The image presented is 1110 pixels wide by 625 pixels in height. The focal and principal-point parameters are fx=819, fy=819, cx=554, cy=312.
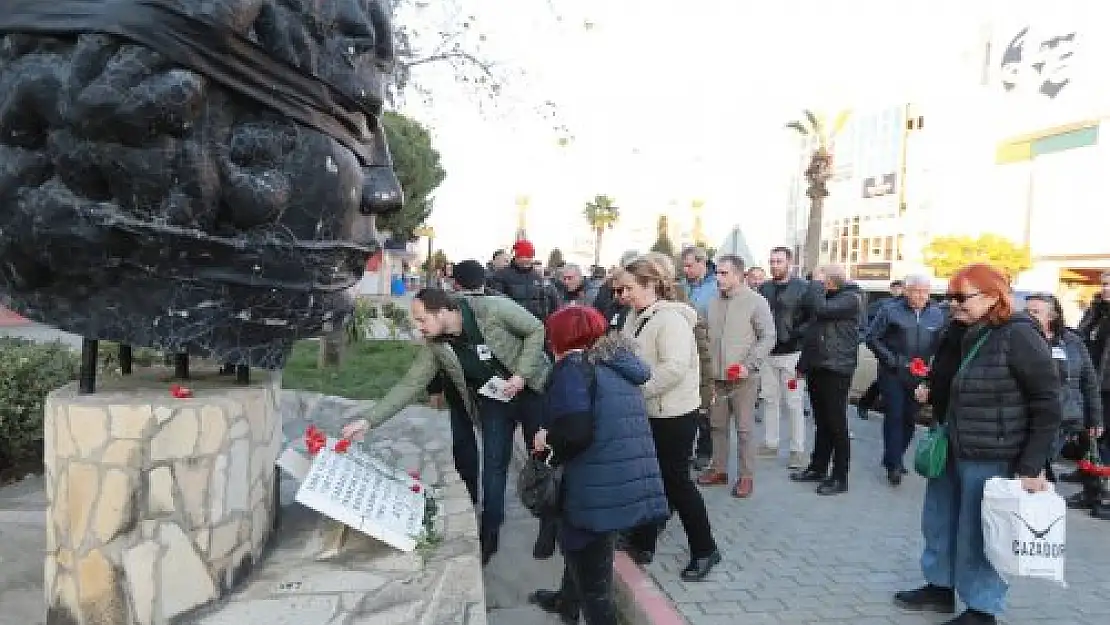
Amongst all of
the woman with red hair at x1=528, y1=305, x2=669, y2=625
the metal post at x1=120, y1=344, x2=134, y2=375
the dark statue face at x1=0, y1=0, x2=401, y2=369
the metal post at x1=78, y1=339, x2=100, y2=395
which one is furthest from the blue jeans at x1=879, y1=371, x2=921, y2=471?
the metal post at x1=78, y1=339, x2=100, y2=395

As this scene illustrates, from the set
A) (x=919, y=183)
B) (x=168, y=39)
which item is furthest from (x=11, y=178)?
(x=919, y=183)

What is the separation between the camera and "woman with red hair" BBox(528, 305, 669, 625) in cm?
339

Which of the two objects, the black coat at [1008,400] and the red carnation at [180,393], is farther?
the black coat at [1008,400]

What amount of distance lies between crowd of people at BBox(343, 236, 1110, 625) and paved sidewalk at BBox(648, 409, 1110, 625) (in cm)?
16

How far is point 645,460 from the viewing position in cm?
357

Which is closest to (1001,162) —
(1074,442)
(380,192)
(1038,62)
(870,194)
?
(1038,62)

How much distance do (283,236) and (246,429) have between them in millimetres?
847

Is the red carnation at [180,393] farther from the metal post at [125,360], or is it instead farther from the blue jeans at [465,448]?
the blue jeans at [465,448]

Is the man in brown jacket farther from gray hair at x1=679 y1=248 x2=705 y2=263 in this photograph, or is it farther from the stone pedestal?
the stone pedestal

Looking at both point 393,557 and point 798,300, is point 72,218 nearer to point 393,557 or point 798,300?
point 393,557

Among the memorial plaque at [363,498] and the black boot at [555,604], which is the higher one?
the memorial plaque at [363,498]

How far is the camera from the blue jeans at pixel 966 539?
3832 mm

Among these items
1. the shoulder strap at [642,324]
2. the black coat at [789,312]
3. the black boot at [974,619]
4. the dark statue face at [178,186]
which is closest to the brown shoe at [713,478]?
the black coat at [789,312]

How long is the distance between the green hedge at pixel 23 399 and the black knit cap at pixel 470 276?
3.03 meters
